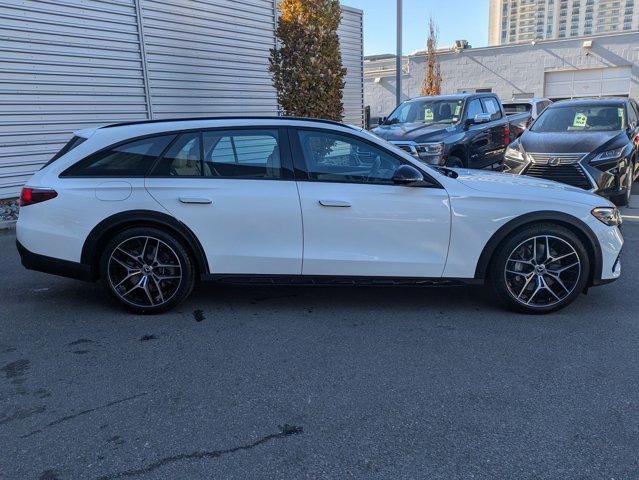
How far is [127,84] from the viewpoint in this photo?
9680 mm

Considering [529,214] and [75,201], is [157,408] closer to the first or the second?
[75,201]

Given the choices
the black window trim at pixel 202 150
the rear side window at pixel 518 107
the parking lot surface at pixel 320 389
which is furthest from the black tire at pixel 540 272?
the rear side window at pixel 518 107

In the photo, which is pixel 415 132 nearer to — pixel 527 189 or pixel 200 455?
pixel 527 189

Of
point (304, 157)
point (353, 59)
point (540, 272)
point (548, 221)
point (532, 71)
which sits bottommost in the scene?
point (540, 272)

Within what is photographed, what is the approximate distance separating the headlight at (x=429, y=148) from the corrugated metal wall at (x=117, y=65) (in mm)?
5017

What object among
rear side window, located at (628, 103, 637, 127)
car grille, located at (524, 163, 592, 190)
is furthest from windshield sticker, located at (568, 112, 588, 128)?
car grille, located at (524, 163, 592, 190)

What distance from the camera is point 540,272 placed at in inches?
166

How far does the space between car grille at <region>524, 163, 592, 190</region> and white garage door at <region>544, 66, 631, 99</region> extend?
2114 cm

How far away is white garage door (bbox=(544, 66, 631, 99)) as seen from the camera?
24820mm

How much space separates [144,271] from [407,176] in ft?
7.56

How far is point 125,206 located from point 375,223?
204 centimetres

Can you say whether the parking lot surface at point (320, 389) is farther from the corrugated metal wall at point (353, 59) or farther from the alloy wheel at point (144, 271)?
the corrugated metal wall at point (353, 59)

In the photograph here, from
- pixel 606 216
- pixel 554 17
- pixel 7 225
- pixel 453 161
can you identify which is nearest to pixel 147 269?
pixel 606 216

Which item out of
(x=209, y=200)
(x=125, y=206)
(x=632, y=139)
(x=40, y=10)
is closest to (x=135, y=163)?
(x=125, y=206)
